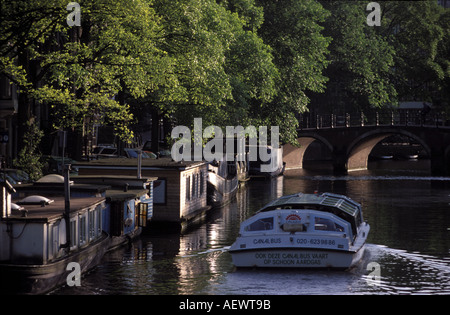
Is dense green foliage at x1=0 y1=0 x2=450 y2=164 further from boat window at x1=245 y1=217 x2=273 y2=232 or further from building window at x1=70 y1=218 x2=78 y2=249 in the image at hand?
boat window at x1=245 y1=217 x2=273 y2=232

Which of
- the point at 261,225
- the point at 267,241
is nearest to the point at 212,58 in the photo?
the point at 261,225

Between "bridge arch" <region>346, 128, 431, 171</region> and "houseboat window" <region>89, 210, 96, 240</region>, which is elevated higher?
"bridge arch" <region>346, 128, 431, 171</region>

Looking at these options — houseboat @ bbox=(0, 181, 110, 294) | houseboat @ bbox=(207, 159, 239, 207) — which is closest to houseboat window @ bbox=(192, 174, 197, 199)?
houseboat @ bbox=(207, 159, 239, 207)

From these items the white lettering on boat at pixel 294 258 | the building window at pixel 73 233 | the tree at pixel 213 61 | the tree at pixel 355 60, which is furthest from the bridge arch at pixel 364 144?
the building window at pixel 73 233

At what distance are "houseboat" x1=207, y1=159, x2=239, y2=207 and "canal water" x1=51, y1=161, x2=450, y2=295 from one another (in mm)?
703

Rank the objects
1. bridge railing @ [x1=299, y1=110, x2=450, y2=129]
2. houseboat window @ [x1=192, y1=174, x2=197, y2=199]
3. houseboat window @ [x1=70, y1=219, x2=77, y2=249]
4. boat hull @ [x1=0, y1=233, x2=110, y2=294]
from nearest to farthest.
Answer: boat hull @ [x1=0, y1=233, x2=110, y2=294] < houseboat window @ [x1=70, y1=219, x2=77, y2=249] < houseboat window @ [x1=192, y1=174, x2=197, y2=199] < bridge railing @ [x1=299, y1=110, x2=450, y2=129]

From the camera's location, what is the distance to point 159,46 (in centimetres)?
4000

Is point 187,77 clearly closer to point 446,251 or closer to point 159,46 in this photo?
point 159,46

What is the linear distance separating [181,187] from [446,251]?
1068 cm

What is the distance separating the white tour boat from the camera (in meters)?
24.7

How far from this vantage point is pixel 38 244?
20.7 meters

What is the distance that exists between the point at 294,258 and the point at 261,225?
168cm

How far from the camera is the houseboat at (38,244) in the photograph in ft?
66.4
